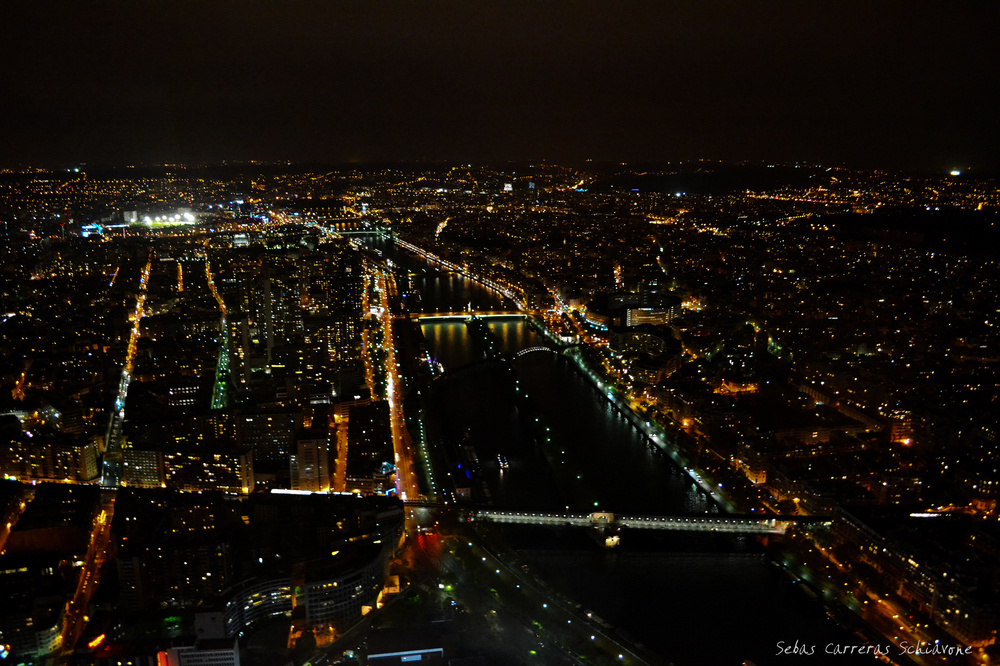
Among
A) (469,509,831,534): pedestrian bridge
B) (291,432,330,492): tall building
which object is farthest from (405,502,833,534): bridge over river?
(291,432,330,492): tall building

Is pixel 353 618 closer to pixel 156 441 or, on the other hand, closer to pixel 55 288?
pixel 156 441

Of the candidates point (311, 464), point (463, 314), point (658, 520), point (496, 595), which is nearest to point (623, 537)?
point (658, 520)

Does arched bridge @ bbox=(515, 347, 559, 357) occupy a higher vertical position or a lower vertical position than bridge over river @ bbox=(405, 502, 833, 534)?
higher

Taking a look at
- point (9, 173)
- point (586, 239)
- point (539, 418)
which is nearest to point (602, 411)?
point (539, 418)

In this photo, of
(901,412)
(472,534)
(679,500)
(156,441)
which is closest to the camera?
(472,534)

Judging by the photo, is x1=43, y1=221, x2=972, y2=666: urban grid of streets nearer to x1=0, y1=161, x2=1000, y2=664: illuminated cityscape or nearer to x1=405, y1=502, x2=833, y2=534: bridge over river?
x1=0, y1=161, x2=1000, y2=664: illuminated cityscape
